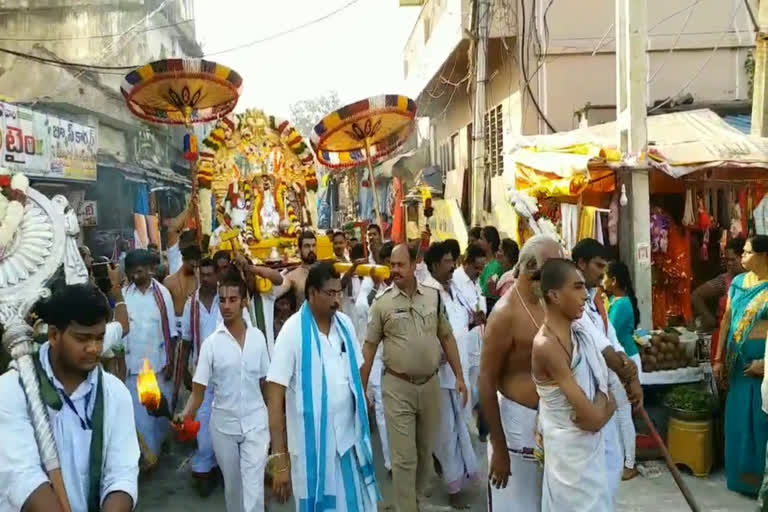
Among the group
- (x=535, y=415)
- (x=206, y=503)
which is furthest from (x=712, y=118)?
(x=206, y=503)

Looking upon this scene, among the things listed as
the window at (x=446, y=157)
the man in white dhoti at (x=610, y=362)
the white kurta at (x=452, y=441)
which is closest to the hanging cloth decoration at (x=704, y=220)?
the white kurta at (x=452, y=441)

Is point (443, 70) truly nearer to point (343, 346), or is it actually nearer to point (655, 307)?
point (655, 307)

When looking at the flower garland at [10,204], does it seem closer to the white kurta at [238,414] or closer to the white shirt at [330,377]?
the white kurta at [238,414]

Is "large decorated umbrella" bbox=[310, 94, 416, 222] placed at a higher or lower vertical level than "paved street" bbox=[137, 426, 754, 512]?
higher

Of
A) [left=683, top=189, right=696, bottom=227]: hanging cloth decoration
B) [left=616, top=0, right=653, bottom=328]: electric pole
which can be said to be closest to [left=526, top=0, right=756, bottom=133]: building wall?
[left=683, top=189, right=696, bottom=227]: hanging cloth decoration

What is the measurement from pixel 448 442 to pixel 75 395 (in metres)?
3.63

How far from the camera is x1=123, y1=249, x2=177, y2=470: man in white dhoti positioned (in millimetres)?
6652

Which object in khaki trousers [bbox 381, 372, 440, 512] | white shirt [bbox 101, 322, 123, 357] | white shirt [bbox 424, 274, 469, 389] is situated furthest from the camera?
white shirt [bbox 424, 274, 469, 389]

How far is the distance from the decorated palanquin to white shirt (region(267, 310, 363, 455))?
4.68 metres

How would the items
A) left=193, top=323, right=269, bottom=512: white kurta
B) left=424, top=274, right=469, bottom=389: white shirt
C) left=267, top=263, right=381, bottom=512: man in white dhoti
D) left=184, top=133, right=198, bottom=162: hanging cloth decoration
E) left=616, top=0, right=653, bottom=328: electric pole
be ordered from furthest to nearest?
left=184, top=133, right=198, bottom=162: hanging cloth decoration, left=616, top=0, right=653, bottom=328: electric pole, left=424, top=274, right=469, bottom=389: white shirt, left=193, top=323, right=269, bottom=512: white kurta, left=267, top=263, right=381, bottom=512: man in white dhoti

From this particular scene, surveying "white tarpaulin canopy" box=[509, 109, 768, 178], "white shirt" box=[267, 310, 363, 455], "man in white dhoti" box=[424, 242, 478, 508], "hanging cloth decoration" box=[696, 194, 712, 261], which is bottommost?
"man in white dhoti" box=[424, 242, 478, 508]

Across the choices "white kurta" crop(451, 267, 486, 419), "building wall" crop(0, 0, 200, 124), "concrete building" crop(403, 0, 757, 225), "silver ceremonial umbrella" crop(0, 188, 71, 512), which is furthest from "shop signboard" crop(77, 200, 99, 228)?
"silver ceremonial umbrella" crop(0, 188, 71, 512)

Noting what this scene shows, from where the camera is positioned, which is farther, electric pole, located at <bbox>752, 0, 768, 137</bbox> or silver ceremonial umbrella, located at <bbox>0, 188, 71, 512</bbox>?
electric pole, located at <bbox>752, 0, 768, 137</bbox>

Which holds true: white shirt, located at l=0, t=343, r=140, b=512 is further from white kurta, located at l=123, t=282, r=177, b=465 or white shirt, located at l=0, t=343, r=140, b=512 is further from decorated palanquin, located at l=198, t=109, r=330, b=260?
decorated palanquin, located at l=198, t=109, r=330, b=260
